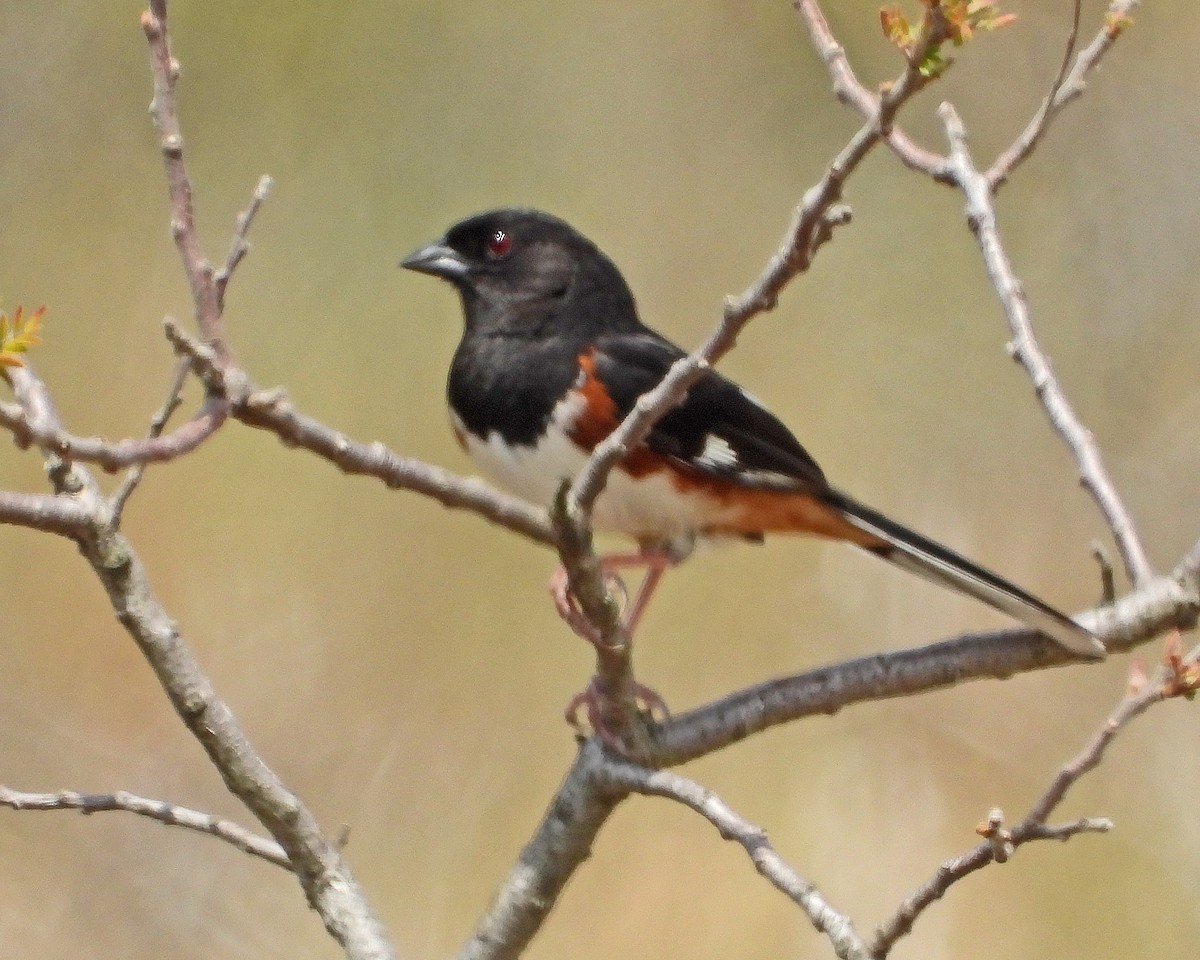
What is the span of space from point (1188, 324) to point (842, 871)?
1433 millimetres

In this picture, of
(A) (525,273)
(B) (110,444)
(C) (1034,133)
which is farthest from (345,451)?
(A) (525,273)

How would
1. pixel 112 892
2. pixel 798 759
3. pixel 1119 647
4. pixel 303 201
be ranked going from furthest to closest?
pixel 303 201, pixel 798 759, pixel 112 892, pixel 1119 647

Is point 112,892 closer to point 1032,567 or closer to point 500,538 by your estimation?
point 500,538

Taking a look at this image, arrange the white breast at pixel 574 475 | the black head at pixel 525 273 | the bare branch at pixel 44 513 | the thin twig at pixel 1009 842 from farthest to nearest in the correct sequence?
the black head at pixel 525 273
the white breast at pixel 574 475
the thin twig at pixel 1009 842
the bare branch at pixel 44 513

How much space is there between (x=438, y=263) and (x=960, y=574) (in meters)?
0.90

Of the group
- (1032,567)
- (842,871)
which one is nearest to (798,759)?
(842,871)

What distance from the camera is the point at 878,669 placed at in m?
1.65

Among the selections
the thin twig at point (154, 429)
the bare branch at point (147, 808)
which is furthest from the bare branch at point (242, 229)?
the bare branch at point (147, 808)

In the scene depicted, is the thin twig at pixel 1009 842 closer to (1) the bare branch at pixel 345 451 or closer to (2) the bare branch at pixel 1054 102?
(1) the bare branch at pixel 345 451

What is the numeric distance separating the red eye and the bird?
43 millimetres

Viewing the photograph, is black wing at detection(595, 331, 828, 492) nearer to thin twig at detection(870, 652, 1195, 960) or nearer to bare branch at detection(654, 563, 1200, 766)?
bare branch at detection(654, 563, 1200, 766)

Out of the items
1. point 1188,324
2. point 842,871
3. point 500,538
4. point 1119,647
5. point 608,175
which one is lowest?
point 1119,647

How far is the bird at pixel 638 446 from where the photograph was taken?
6.59ft

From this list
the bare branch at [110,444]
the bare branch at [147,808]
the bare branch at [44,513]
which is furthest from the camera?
the bare branch at [147,808]
